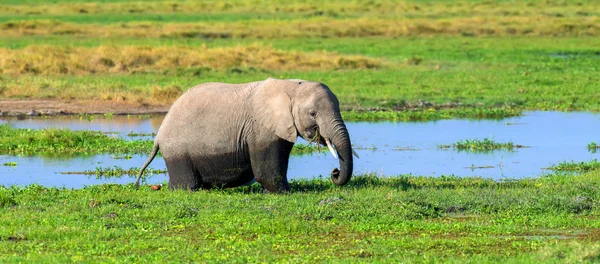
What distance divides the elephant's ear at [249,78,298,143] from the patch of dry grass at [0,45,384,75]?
17091 mm

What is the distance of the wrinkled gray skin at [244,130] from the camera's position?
1169 cm

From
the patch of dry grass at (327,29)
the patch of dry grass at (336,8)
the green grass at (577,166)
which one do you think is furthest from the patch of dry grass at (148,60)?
the patch of dry grass at (336,8)

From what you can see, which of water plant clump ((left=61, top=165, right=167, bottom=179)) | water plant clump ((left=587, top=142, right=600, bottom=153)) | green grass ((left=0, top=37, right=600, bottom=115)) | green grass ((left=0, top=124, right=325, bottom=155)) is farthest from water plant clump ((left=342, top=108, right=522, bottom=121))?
water plant clump ((left=61, top=165, right=167, bottom=179))

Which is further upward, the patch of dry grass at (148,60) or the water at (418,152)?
the water at (418,152)

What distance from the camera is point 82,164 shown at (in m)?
15.5

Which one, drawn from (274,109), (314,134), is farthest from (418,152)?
(274,109)

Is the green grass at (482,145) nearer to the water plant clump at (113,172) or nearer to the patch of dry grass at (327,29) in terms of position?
the water plant clump at (113,172)

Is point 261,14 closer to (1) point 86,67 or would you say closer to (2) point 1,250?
(1) point 86,67

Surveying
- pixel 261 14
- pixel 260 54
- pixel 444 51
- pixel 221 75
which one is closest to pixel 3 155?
pixel 221 75

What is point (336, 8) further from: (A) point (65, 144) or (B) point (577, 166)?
(B) point (577, 166)

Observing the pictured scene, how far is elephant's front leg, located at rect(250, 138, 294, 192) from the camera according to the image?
1180cm

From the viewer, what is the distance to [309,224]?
989 cm

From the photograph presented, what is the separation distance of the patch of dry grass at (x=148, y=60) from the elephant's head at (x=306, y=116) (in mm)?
17250

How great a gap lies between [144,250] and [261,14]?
5165 cm
